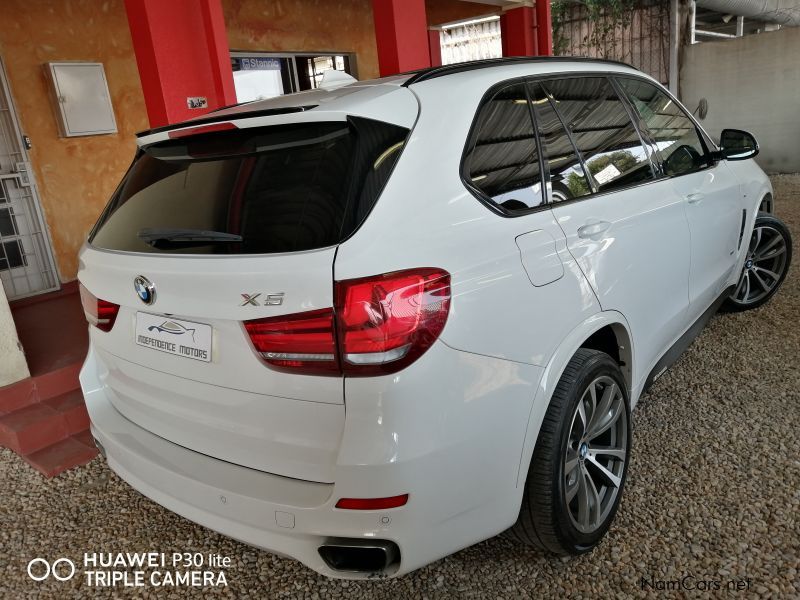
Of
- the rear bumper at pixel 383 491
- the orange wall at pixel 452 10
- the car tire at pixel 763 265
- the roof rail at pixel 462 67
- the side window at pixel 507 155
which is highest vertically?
the orange wall at pixel 452 10

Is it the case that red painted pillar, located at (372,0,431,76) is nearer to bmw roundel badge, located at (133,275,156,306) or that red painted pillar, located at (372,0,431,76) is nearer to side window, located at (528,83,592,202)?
side window, located at (528,83,592,202)

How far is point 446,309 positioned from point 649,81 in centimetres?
215

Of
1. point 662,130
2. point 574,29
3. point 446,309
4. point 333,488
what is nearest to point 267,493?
point 333,488

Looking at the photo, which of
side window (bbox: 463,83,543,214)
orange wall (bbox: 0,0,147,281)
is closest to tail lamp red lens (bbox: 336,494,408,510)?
side window (bbox: 463,83,543,214)

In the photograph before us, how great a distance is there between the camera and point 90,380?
2283 millimetres

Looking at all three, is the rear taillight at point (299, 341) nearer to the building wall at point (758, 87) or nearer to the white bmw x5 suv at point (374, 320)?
the white bmw x5 suv at point (374, 320)

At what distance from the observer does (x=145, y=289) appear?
184 centimetres

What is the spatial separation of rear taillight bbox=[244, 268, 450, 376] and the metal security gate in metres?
4.82

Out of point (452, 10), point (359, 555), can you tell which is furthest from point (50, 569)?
point (452, 10)

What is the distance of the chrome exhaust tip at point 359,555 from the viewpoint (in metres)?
1.63

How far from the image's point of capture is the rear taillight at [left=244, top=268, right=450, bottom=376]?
1.54 m

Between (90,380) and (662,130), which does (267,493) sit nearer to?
(90,380)

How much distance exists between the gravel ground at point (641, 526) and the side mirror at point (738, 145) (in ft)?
3.93

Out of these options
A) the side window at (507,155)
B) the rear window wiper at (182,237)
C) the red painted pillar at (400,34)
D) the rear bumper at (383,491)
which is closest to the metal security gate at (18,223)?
the red painted pillar at (400,34)
